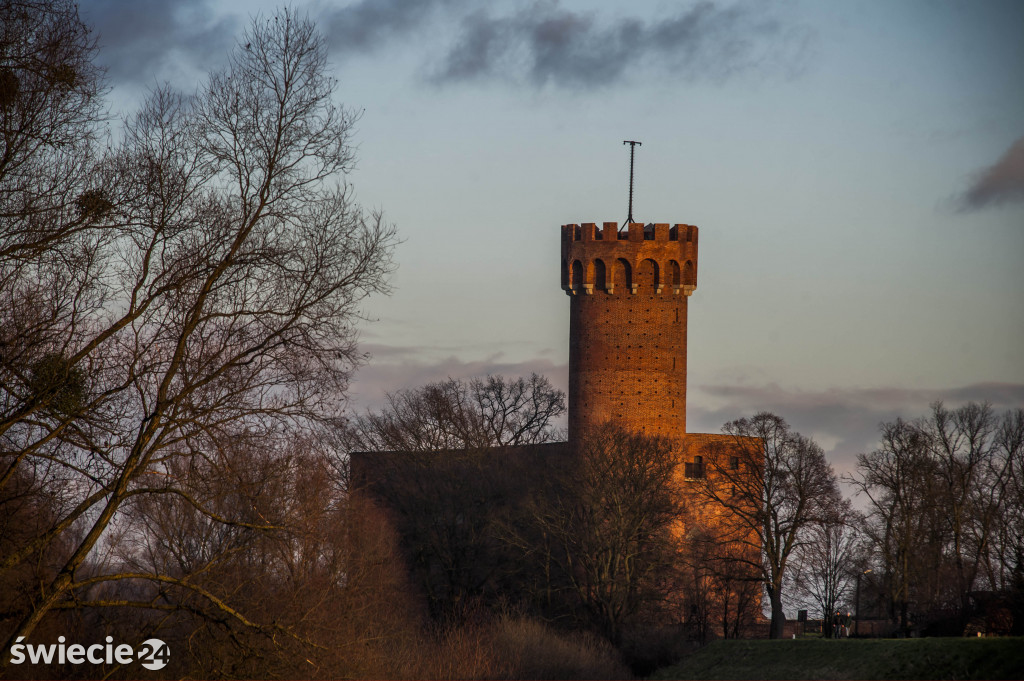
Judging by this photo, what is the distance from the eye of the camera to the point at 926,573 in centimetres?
4056

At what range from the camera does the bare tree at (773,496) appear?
4284 cm

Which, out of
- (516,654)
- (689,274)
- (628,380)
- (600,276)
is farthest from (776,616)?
(600,276)

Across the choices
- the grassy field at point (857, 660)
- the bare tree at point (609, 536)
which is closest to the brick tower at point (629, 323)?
the bare tree at point (609, 536)

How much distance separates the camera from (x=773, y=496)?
43844mm

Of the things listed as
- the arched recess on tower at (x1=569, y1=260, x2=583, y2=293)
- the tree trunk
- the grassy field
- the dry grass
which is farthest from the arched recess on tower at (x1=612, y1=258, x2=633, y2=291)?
the dry grass

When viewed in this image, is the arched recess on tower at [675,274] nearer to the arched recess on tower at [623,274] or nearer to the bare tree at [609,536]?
the arched recess on tower at [623,274]

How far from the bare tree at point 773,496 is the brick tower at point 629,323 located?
359 centimetres

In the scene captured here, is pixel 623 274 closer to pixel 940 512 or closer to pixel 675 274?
pixel 675 274

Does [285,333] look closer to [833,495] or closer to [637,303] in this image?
[833,495]

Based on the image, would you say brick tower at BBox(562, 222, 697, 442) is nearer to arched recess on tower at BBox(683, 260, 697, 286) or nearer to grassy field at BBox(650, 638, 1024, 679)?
arched recess on tower at BBox(683, 260, 697, 286)

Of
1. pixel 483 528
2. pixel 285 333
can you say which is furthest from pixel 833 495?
pixel 285 333

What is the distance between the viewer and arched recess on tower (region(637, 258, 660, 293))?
50938 mm

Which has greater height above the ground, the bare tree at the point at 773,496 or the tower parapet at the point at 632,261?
the tower parapet at the point at 632,261

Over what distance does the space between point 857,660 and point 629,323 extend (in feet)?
74.6
